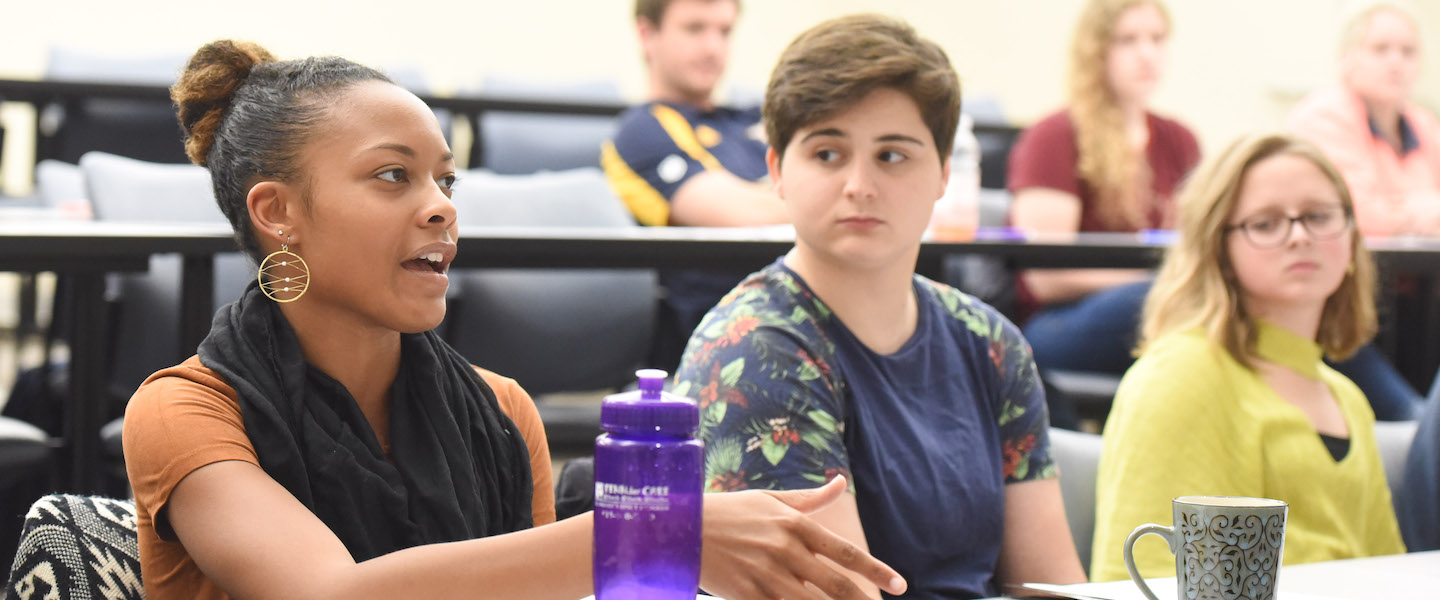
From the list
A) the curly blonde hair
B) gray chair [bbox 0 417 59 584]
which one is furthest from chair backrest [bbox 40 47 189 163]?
the curly blonde hair

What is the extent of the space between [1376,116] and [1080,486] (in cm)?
250

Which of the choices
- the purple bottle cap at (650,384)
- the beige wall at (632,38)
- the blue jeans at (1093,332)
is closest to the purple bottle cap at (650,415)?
the purple bottle cap at (650,384)

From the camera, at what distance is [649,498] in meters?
0.81

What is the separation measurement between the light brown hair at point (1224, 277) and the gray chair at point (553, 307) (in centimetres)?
108

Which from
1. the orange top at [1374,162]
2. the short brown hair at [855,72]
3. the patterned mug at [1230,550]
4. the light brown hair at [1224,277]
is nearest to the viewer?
the patterned mug at [1230,550]

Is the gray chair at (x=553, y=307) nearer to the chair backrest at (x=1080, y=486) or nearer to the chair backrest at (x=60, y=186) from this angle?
the chair backrest at (x=60, y=186)

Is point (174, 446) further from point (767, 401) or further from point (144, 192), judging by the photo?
point (144, 192)

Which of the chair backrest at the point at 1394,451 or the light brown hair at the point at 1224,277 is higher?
the light brown hair at the point at 1224,277

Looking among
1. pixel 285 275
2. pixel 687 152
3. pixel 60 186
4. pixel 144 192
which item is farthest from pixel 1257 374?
pixel 60 186

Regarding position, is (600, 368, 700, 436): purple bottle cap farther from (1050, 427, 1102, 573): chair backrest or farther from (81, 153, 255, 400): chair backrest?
(81, 153, 255, 400): chair backrest

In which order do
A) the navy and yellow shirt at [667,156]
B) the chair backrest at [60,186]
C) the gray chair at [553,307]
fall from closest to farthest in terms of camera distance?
the gray chair at [553,307]
the chair backrest at [60,186]
the navy and yellow shirt at [667,156]

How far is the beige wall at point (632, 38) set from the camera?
5648 mm

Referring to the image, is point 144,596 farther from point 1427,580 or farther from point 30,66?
point 30,66

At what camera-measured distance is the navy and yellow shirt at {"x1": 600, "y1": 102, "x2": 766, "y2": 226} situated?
2.99 metres
